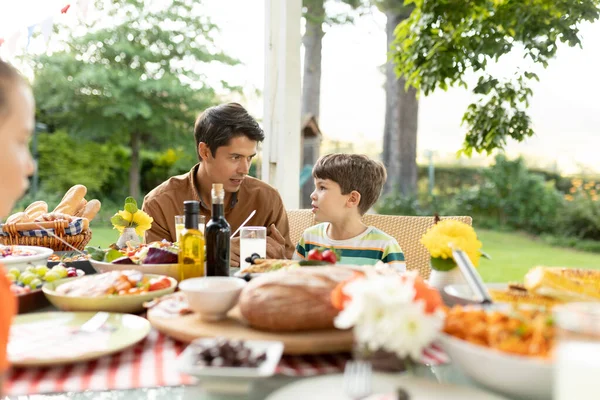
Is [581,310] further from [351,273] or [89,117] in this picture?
[89,117]

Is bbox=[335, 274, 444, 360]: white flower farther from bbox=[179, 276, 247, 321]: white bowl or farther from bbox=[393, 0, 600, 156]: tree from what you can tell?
bbox=[393, 0, 600, 156]: tree

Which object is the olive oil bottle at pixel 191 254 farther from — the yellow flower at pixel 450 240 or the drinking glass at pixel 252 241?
the yellow flower at pixel 450 240

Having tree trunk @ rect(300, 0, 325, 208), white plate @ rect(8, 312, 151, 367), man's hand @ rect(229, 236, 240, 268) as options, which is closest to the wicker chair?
man's hand @ rect(229, 236, 240, 268)

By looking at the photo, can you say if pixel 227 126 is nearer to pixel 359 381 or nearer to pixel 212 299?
pixel 212 299

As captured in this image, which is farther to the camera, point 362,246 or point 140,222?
point 362,246

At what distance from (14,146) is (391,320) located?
51 cm

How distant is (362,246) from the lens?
6.64 feet

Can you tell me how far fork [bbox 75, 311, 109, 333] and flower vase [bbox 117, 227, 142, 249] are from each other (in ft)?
2.10

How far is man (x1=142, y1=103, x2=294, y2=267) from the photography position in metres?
2.18

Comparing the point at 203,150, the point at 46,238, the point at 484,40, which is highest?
the point at 484,40

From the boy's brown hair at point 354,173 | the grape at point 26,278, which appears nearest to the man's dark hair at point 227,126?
the boy's brown hair at point 354,173

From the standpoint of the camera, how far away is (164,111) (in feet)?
21.6

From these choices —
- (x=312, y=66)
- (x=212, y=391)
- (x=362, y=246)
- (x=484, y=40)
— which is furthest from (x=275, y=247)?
(x=312, y=66)

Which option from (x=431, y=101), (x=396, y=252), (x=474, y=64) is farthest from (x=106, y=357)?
(x=431, y=101)
